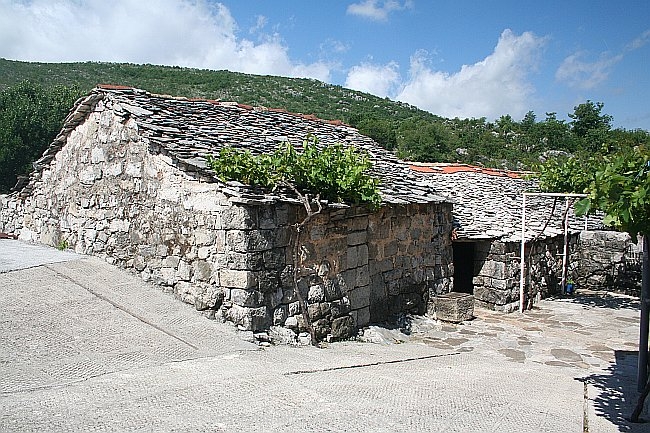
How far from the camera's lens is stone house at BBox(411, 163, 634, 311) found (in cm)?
1176

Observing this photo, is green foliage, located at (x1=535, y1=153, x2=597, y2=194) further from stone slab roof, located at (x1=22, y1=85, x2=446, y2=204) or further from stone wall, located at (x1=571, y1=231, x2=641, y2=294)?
stone slab roof, located at (x1=22, y1=85, x2=446, y2=204)

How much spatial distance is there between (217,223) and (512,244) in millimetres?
7191

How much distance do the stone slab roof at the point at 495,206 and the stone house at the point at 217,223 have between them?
54.1 inches

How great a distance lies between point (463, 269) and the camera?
13.3m

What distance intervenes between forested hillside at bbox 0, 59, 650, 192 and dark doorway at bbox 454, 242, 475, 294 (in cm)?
1232

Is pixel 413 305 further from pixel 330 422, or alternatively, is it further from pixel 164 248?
pixel 330 422

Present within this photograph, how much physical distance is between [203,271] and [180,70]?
37819 mm

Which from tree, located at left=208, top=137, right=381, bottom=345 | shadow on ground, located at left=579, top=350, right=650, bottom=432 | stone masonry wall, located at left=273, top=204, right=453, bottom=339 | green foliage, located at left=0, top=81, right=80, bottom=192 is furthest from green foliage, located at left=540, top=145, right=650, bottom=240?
green foliage, located at left=0, top=81, right=80, bottom=192

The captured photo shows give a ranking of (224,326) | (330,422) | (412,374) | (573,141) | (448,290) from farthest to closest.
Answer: (573,141)
(448,290)
(224,326)
(412,374)
(330,422)

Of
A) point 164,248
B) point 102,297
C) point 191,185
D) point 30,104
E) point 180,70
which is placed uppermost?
point 180,70

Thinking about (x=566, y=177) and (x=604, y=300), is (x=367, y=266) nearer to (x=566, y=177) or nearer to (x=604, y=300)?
(x=566, y=177)

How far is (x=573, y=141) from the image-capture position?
33.8 m

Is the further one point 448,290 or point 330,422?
point 448,290

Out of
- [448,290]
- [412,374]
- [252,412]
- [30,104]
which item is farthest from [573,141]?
[252,412]
